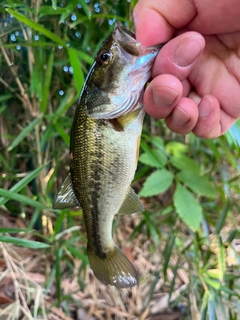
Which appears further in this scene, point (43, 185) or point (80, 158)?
point (43, 185)

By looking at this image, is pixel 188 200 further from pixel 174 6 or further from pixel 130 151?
pixel 174 6

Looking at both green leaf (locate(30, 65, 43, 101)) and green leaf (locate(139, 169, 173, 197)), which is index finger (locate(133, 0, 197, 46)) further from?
green leaf (locate(139, 169, 173, 197))

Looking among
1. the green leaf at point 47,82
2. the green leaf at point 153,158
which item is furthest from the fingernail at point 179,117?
the green leaf at point 47,82

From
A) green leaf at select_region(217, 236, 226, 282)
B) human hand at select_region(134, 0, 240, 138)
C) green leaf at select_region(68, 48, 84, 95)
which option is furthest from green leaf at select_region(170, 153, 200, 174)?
green leaf at select_region(68, 48, 84, 95)

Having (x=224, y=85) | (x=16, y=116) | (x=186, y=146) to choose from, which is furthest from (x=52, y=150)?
(x=224, y=85)

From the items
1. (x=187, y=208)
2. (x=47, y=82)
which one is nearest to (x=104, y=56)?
(x=47, y=82)

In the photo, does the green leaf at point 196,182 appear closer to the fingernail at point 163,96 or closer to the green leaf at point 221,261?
the green leaf at point 221,261

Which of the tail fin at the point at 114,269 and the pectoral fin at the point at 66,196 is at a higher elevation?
the pectoral fin at the point at 66,196
